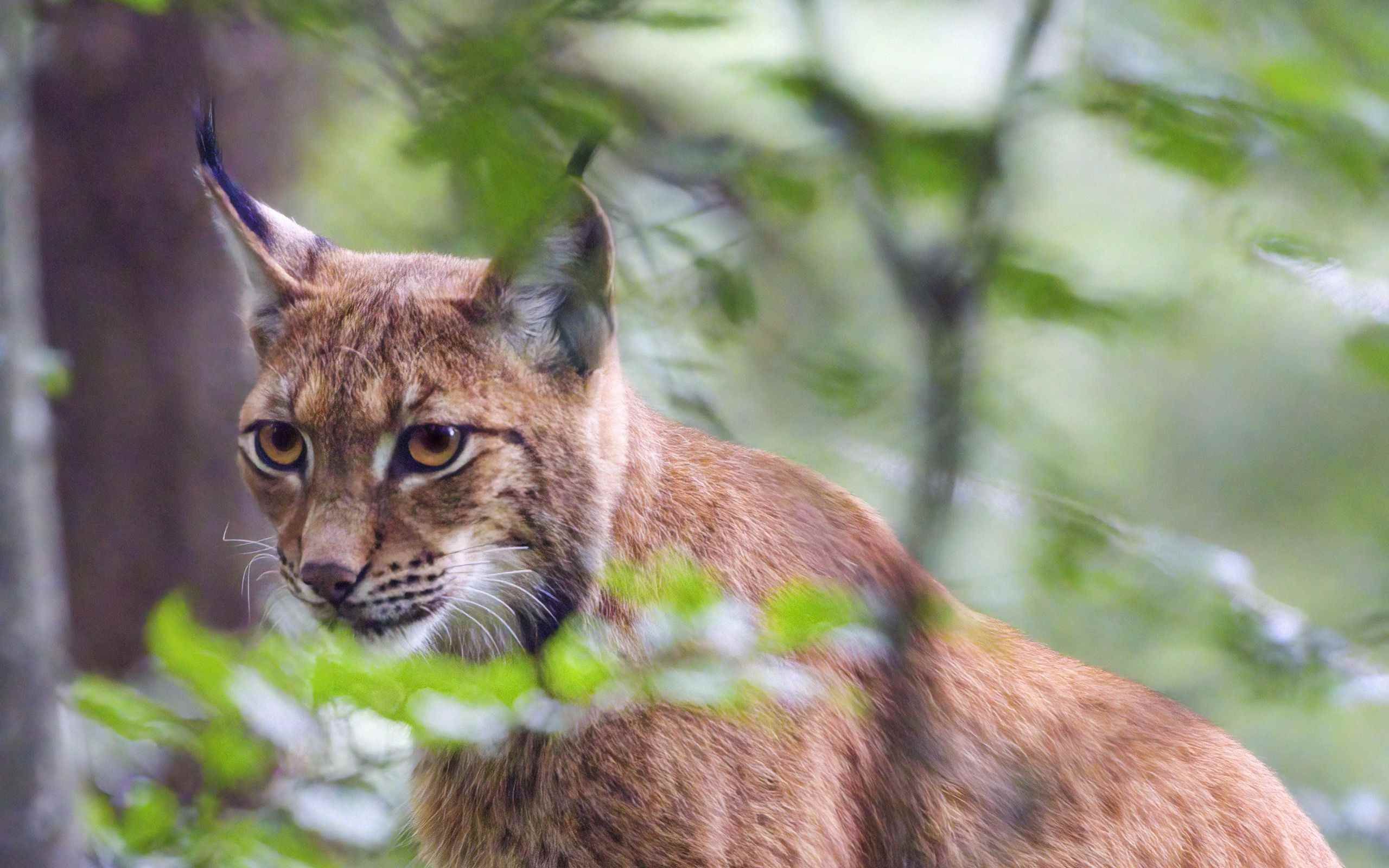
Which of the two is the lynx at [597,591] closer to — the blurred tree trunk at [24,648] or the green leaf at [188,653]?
the blurred tree trunk at [24,648]

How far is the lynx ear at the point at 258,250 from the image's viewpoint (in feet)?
9.26

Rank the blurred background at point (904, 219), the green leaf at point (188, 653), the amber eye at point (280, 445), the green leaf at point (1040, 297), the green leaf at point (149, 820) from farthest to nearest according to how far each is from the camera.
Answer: the amber eye at point (280, 445), the green leaf at point (149, 820), the green leaf at point (1040, 297), the green leaf at point (188, 653), the blurred background at point (904, 219)

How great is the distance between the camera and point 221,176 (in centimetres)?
289

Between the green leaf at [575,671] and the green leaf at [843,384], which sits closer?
the green leaf at [575,671]

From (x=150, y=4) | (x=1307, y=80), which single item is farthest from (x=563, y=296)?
(x=1307, y=80)

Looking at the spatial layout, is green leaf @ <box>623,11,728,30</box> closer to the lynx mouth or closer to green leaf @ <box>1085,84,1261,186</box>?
green leaf @ <box>1085,84,1261,186</box>

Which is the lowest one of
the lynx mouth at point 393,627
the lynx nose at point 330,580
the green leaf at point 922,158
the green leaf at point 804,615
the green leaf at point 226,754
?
the lynx mouth at point 393,627

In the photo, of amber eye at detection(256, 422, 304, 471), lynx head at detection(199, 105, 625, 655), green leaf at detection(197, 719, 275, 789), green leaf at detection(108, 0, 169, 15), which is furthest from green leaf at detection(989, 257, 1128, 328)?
amber eye at detection(256, 422, 304, 471)

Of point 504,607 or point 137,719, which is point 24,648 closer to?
point 137,719

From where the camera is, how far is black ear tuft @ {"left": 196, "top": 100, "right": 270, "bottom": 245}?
9.15 feet

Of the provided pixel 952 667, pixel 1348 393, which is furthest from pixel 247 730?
pixel 1348 393

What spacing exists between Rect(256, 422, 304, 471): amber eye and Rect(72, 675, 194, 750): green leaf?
68 cm

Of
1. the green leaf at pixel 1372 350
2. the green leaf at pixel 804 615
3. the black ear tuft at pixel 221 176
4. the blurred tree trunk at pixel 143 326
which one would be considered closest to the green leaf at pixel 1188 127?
the green leaf at pixel 1372 350

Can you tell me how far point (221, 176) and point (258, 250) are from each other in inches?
7.0
